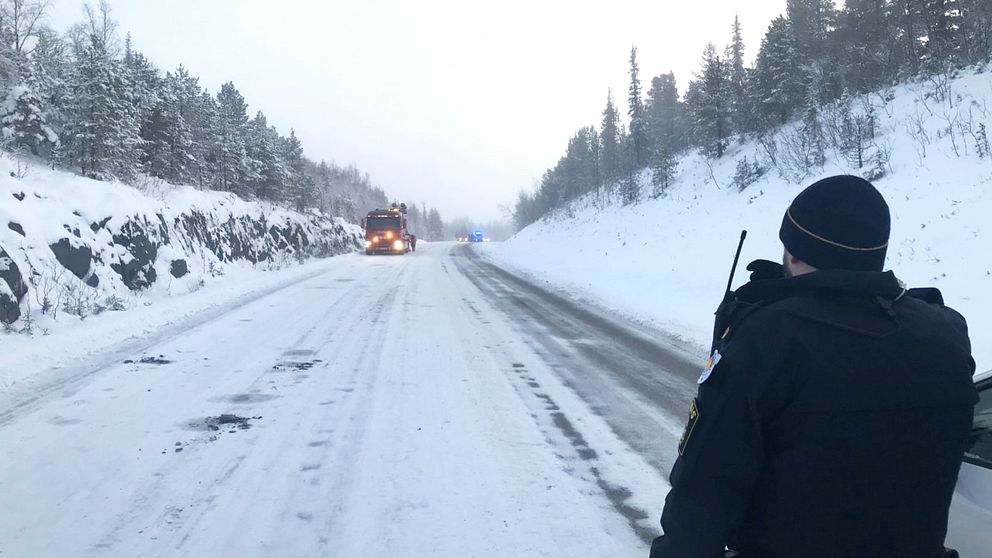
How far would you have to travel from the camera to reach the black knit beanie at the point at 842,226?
5.90ft

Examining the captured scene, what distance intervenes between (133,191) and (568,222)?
110 feet

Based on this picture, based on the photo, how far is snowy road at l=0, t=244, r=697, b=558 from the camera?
3.95 m

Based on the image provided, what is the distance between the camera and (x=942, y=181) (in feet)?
47.4

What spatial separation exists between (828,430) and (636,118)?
61.3 meters

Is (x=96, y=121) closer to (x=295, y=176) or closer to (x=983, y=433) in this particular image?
(x=983, y=433)

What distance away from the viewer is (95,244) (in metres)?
13.5

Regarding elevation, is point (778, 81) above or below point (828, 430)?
above

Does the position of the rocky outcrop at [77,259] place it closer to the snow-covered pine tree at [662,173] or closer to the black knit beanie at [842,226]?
the black knit beanie at [842,226]

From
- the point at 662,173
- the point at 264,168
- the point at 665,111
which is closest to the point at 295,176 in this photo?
the point at 264,168

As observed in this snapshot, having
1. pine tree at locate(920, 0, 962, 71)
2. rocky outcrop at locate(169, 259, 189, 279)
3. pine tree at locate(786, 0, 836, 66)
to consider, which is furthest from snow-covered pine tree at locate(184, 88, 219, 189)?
pine tree at locate(786, 0, 836, 66)

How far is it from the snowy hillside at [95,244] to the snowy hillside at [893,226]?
35.6 ft

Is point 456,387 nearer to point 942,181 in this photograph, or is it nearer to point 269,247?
point 942,181

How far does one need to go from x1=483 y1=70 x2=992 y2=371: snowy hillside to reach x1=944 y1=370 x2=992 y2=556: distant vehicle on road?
6.31m

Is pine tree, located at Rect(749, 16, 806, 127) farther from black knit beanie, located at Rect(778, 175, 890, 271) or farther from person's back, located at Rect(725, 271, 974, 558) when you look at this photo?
person's back, located at Rect(725, 271, 974, 558)
